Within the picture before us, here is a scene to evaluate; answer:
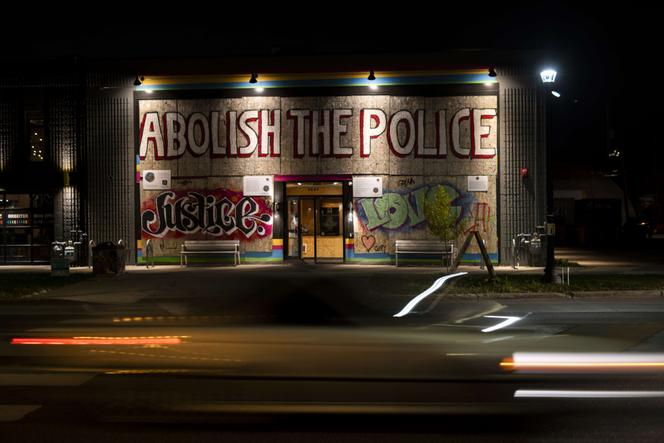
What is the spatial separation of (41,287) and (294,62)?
458 inches

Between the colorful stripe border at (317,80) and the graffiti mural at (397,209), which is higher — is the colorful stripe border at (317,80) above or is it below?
above

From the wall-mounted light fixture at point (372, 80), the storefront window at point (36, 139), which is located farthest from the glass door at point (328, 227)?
the storefront window at point (36, 139)

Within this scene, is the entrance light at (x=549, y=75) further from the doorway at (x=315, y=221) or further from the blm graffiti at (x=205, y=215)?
the blm graffiti at (x=205, y=215)

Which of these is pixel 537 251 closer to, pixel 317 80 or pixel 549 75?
pixel 549 75

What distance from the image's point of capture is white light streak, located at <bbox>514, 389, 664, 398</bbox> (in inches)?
262

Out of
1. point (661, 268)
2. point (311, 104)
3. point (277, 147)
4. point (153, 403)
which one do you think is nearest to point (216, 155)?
point (277, 147)

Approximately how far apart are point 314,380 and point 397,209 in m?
17.8

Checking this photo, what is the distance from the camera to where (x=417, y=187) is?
24.6m

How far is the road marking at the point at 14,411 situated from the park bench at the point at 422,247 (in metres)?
18.2

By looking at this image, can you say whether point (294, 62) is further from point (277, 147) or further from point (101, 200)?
point (101, 200)

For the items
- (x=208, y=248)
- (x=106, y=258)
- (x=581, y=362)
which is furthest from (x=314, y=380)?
(x=208, y=248)

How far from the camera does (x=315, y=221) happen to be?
25.2m

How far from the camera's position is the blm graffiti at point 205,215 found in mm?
25000

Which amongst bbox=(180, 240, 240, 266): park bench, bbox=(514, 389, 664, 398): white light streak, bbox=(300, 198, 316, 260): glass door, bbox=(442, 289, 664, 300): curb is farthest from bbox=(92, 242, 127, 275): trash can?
bbox=(514, 389, 664, 398): white light streak
